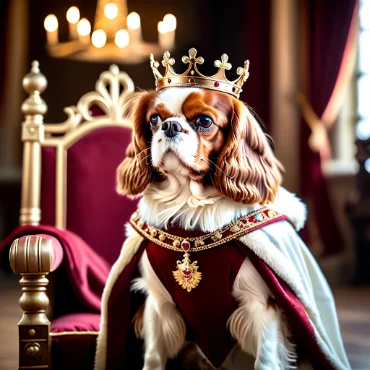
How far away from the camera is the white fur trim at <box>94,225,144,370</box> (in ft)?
5.41

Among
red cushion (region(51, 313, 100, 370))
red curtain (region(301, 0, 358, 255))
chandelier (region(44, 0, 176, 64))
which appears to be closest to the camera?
red cushion (region(51, 313, 100, 370))

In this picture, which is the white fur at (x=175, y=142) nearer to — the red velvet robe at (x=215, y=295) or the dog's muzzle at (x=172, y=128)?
the dog's muzzle at (x=172, y=128)

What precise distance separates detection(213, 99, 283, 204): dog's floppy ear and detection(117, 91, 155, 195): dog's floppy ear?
0.59 feet

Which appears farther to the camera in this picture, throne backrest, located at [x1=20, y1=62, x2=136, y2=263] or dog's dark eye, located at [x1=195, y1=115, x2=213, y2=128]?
throne backrest, located at [x1=20, y1=62, x2=136, y2=263]

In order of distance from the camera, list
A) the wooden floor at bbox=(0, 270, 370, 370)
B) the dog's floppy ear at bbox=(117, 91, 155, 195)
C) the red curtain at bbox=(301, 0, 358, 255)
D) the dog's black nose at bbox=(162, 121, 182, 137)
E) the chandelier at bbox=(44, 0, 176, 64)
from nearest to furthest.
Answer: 1. the dog's black nose at bbox=(162, 121, 182, 137)
2. the dog's floppy ear at bbox=(117, 91, 155, 195)
3. the wooden floor at bbox=(0, 270, 370, 370)
4. the chandelier at bbox=(44, 0, 176, 64)
5. the red curtain at bbox=(301, 0, 358, 255)

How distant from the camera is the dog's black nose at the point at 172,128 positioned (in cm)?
142

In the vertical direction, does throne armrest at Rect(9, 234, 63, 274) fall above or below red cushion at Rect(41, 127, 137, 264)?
below

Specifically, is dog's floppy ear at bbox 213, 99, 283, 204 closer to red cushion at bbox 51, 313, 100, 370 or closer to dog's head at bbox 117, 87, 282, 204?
dog's head at bbox 117, 87, 282, 204

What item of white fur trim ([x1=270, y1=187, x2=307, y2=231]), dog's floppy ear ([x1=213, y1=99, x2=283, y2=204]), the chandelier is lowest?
white fur trim ([x1=270, y1=187, x2=307, y2=231])

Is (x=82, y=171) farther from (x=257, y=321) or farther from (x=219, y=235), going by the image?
(x=257, y=321)

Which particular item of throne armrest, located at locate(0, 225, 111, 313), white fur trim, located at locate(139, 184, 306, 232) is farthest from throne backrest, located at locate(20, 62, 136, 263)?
white fur trim, located at locate(139, 184, 306, 232)

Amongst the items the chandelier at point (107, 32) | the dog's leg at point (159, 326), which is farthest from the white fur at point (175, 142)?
the chandelier at point (107, 32)

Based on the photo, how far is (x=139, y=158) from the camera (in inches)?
61.2

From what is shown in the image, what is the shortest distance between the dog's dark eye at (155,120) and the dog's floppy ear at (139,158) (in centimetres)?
5
